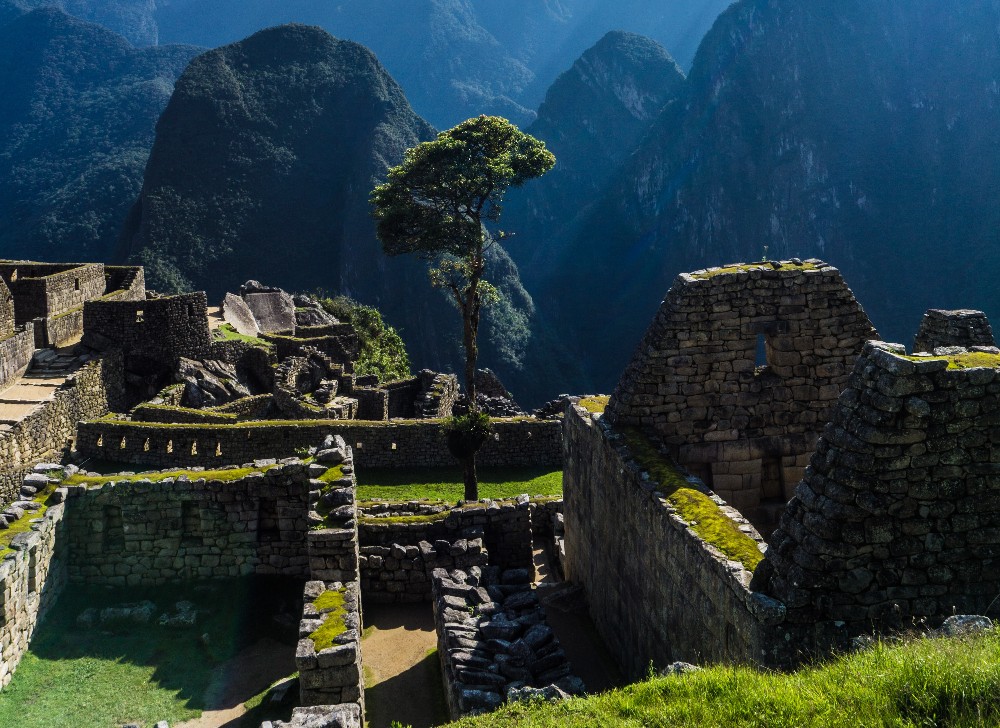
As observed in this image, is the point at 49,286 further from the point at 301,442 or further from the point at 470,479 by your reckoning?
the point at 470,479

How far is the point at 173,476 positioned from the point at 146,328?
17.5 metres

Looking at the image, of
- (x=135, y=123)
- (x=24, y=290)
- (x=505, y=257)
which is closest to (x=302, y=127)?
(x=135, y=123)

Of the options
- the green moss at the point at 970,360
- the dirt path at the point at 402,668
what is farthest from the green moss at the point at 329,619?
the green moss at the point at 970,360

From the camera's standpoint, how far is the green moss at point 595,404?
469 inches

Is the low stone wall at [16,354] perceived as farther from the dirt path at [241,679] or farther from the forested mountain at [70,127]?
the forested mountain at [70,127]

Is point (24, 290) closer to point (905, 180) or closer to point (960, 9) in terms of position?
point (905, 180)

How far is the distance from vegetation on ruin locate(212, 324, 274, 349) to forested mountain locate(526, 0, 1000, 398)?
89497 millimetres

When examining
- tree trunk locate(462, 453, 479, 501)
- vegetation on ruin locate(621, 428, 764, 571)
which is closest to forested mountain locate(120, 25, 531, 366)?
tree trunk locate(462, 453, 479, 501)

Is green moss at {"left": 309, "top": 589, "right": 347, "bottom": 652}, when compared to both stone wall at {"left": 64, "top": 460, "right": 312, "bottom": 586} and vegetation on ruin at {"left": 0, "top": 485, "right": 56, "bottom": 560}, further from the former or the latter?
vegetation on ruin at {"left": 0, "top": 485, "right": 56, "bottom": 560}

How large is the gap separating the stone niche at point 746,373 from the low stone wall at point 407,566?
129 inches

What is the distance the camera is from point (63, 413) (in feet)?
71.6

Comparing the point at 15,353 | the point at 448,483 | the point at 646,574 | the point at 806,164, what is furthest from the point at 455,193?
the point at 806,164

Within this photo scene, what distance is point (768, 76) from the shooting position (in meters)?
152

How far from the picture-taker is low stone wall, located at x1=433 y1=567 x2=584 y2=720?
861 centimetres
